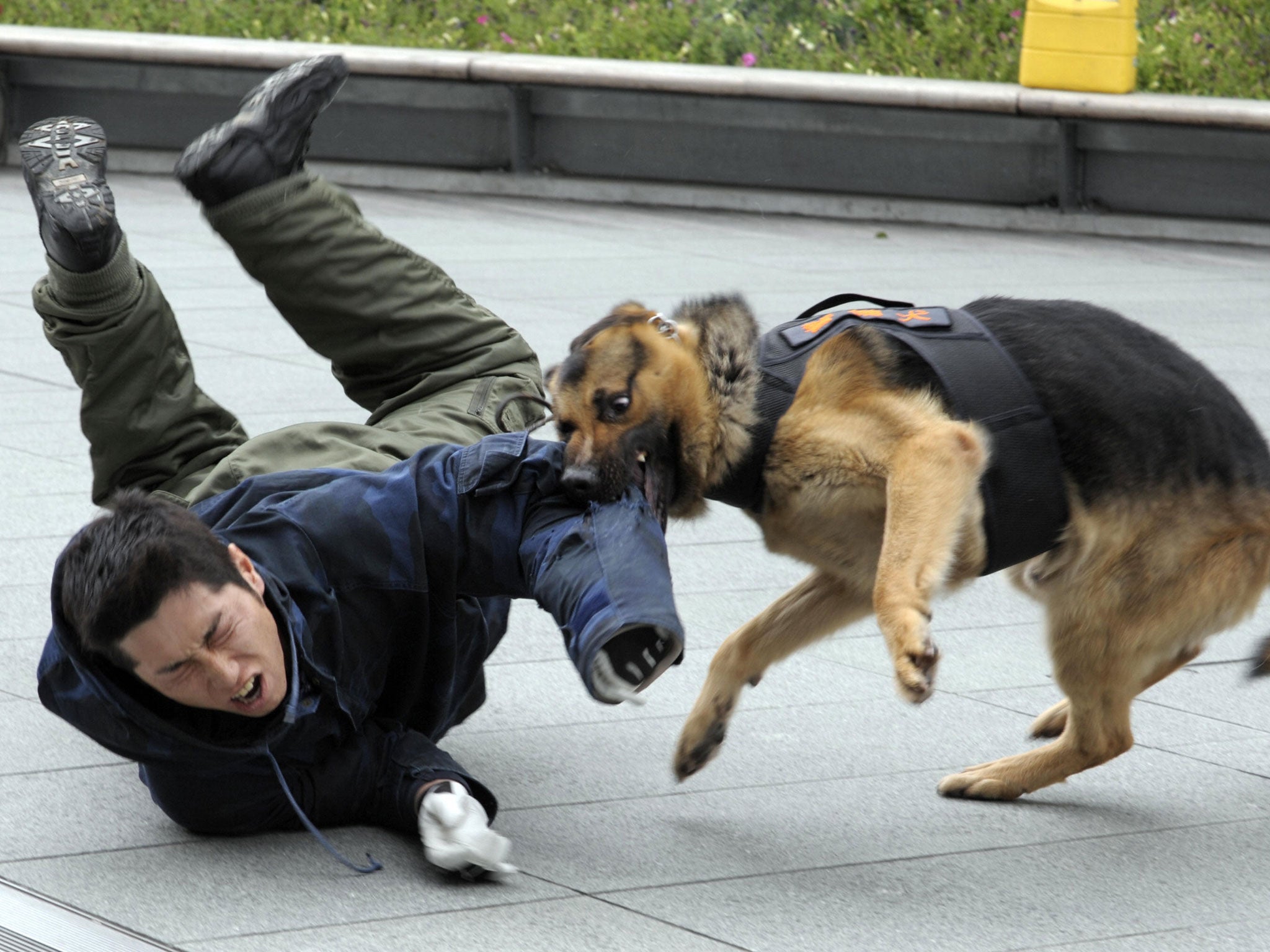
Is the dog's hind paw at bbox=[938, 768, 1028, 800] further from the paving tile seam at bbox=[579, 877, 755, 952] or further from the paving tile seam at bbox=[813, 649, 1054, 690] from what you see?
the paving tile seam at bbox=[579, 877, 755, 952]

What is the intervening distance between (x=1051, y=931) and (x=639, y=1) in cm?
1103

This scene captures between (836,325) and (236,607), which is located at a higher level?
(836,325)

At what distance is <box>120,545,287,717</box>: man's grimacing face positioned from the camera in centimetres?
268

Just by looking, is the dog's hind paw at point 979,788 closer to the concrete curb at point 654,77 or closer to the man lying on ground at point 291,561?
the man lying on ground at point 291,561

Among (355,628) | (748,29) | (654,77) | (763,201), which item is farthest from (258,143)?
(748,29)

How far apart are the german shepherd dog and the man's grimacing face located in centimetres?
68

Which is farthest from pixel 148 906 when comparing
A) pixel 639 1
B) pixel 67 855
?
pixel 639 1

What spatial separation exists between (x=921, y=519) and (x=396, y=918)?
1220 mm

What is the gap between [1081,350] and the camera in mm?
3254

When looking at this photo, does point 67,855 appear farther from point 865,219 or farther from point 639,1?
point 639,1

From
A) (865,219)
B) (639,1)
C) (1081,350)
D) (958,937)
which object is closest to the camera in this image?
(958,937)

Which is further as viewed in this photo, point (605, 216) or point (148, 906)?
point (605, 216)

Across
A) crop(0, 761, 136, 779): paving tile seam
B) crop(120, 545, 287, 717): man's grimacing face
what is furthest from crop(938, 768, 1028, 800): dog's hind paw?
crop(0, 761, 136, 779): paving tile seam

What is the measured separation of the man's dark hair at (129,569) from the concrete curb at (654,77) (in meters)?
7.72
